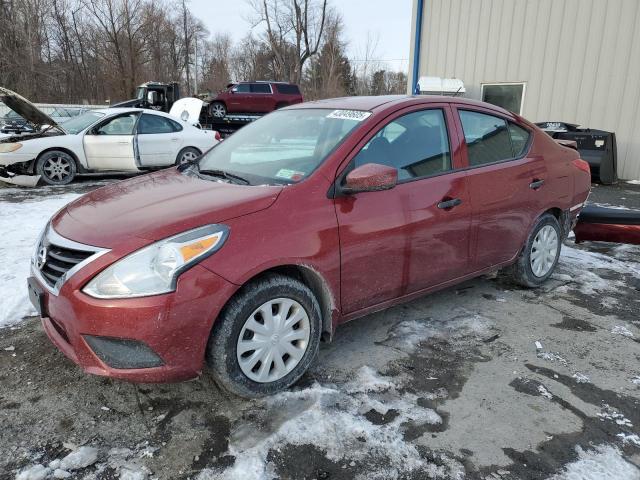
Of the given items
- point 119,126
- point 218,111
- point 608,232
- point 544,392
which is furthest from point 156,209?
point 218,111

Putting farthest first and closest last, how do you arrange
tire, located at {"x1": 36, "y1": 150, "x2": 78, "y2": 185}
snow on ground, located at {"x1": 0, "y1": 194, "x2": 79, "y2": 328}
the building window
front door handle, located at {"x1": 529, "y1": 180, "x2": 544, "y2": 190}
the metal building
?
the building window < the metal building < tire, located at {"x1": 36, "y1": 150, "x2": 78, "y2": 185} < front door handle, located at {"x1": 529, "y1": 180, "x2": 544, "y2": 190} < snow on ground, located at {"x1": 0, "y1": 194, "x2": 79, "y2": 328}

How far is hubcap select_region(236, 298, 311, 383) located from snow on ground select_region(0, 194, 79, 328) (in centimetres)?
211

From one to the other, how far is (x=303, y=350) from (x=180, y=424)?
0.73m

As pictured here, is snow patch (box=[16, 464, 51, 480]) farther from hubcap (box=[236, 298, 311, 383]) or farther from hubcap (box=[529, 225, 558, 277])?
hubcap (box=[529, 225, 558, 277])

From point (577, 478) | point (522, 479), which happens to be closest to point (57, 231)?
point (522, 479)

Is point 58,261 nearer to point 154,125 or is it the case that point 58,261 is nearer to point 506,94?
point 154,125

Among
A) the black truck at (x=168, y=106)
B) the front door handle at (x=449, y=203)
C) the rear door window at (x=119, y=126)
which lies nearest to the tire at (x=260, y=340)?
the front door handle at (x=449, y=203)

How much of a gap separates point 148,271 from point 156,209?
48 centimetres

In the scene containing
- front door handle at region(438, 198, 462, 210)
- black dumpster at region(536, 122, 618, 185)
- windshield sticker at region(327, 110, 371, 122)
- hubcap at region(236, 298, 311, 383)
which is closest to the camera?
hubcap at region(236, 298, 311, 383)

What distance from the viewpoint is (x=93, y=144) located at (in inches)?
363

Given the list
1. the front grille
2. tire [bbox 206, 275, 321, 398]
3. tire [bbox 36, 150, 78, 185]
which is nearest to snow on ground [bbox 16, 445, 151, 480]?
tire [bbox 206, 275, 321, 398]

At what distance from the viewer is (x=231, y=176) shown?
3094 millimetres

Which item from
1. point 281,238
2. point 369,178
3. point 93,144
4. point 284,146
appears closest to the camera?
point 281,238

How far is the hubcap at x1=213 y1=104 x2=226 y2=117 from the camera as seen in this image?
2241 cm
